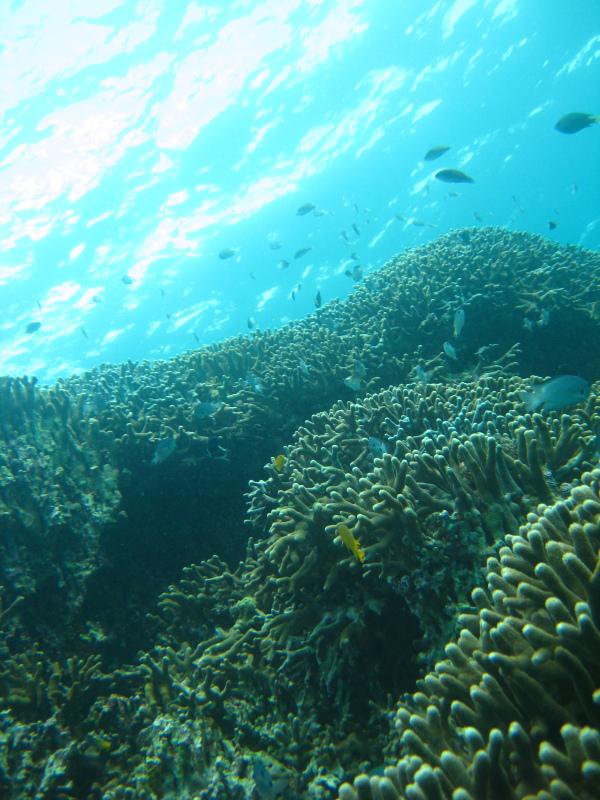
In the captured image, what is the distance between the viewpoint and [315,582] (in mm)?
3789

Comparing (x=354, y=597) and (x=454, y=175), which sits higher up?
(x=454, y=175)

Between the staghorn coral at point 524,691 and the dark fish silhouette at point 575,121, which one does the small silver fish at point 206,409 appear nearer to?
the staghorn coral at point 524,691

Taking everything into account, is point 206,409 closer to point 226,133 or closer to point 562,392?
point 562,392

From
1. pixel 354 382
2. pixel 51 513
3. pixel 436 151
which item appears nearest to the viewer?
pixel 51 513

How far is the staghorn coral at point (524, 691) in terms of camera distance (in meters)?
1.70

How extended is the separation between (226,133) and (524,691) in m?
27.9

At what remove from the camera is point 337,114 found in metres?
25.6

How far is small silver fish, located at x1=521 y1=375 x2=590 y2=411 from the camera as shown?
12.7 ft

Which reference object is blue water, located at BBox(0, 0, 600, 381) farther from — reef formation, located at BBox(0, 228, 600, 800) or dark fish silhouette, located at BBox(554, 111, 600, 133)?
reef formation, located at BBox(0, 228, 600, 800)

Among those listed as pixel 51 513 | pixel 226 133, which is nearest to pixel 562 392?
pixel 51 513

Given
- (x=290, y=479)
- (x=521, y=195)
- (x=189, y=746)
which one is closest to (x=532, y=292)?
(x=290, y=479)

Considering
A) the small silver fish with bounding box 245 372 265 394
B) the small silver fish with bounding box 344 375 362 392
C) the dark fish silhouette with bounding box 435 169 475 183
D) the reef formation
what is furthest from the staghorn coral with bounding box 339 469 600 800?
the dark fish silhouette with bounding box 435 169 475 183

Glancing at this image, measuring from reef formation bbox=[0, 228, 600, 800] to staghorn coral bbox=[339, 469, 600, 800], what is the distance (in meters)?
0.01

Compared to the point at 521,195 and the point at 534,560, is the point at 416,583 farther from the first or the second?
the point at 521,195
